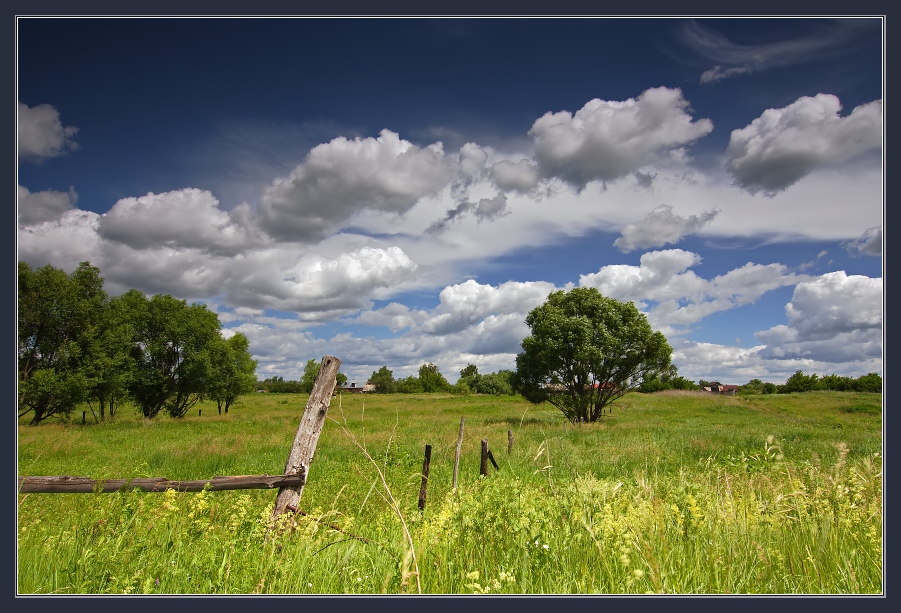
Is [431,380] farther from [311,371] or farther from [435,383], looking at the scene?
[311,371]

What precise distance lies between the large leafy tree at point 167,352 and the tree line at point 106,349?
0.24 ft

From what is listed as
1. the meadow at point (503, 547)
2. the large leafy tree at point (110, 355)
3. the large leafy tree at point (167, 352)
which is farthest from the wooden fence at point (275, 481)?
the large leafy tree at point (167, 352)

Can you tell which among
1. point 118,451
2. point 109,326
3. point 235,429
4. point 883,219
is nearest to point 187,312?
point 109,326

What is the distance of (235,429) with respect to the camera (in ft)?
94.8

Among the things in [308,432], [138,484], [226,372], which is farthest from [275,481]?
[226,372]

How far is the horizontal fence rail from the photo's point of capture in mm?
4625

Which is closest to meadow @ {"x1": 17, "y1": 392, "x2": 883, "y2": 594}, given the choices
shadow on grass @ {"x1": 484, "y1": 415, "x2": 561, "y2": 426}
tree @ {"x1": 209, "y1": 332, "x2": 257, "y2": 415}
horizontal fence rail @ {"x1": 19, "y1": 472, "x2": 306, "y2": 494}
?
horizontal fence rail @ {"x1": 19, "y1": 472, "x2": 306, "y2": 494}

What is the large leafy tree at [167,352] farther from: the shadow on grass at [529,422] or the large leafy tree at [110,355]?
the shadow on grass at [529,422]

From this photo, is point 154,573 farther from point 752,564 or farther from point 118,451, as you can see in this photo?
point 118,451

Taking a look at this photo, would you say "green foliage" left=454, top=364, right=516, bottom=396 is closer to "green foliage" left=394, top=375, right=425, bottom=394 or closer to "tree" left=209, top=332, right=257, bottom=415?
"green foliage" left=394, top=375, right=425, bottom=394

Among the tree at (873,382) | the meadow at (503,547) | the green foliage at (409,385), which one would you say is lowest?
the green foliage at (409,385)

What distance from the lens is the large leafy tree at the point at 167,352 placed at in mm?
38469

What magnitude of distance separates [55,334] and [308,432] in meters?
33.8

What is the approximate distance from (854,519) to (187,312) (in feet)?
150
